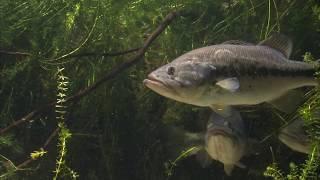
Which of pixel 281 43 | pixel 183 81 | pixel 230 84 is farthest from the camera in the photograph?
pixel 281 43

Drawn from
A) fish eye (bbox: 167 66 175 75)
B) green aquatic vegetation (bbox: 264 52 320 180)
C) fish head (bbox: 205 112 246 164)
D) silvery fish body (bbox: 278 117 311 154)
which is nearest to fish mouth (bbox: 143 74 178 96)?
fish eye (bbox: 167 66 175 75)

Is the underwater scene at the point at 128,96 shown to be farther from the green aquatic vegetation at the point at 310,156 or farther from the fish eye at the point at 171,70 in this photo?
the fish eye at the point at 171,70

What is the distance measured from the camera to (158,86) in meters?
4.17

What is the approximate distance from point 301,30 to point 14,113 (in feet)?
15.2

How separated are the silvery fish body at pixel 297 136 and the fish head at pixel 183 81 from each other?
4.34 ft

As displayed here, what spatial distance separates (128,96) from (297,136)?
319cm

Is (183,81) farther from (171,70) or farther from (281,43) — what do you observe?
(281,43)

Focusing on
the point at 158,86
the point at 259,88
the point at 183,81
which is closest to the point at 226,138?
the point at 259,88

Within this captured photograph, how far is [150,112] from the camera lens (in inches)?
290

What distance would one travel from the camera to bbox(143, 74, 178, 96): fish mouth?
4.16 metres

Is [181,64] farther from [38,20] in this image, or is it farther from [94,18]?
[38,20]

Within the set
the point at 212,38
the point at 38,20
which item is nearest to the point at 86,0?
the point at 38,20

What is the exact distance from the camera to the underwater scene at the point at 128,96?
6.15 m

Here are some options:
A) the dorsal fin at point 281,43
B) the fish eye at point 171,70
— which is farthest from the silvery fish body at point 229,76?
the dorsal fin at point 281,43
